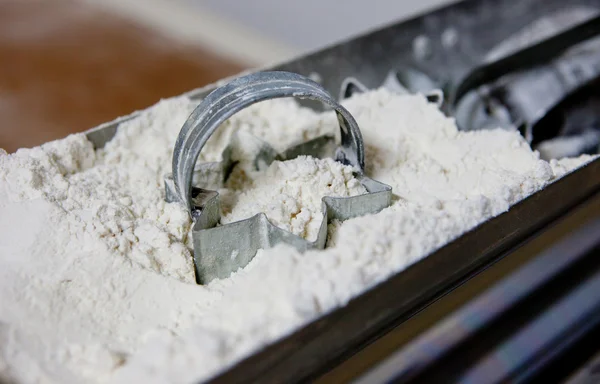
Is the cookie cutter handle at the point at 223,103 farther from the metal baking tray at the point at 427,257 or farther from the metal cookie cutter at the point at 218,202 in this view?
the metal baking tray at the point at 427,257

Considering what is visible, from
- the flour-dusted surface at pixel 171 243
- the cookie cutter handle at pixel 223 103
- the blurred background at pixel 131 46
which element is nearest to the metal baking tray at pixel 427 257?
the flour-dusted surface at pixel 171 243

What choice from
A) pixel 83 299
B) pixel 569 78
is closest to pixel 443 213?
pixel 83 299

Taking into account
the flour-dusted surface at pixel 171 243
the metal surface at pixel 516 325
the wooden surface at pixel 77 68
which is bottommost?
the metal surface at pixel 516 325

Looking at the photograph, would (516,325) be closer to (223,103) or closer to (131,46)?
(223,103)

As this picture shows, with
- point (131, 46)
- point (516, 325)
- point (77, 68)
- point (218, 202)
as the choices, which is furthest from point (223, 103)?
point (131, 46)

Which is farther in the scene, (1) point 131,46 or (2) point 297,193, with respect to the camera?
(1) point 131,46
